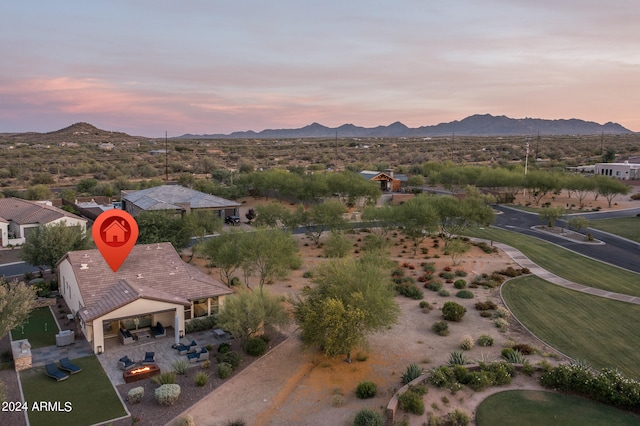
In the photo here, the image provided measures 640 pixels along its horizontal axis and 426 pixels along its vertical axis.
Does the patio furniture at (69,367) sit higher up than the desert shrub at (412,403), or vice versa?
the desert shrub at (412,403)

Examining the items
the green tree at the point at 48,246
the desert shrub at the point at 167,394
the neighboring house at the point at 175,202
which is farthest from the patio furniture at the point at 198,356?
the neighboring house at the point at 175,202

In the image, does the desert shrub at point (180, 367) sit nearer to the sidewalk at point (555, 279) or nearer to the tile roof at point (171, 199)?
the sidewalk at point (555, 279)

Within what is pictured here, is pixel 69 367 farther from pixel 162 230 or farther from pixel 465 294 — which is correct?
pixel 465 294

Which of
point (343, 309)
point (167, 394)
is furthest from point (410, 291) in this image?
point (167, 394)

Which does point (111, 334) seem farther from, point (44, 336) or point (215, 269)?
point (215, 269)

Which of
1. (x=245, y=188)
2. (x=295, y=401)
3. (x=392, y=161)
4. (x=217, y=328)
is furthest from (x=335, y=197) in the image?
(x=392, y=161)

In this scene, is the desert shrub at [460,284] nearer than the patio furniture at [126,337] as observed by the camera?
No
